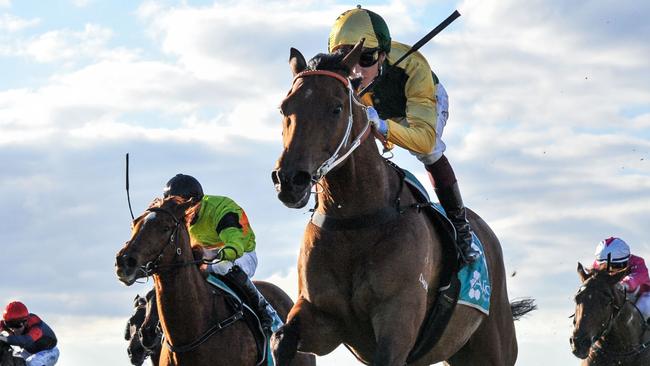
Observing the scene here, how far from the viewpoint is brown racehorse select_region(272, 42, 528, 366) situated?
321 inches

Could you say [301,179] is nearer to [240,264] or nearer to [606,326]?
[240,264]

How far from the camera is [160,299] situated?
455 inches

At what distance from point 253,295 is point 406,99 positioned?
3849 mm

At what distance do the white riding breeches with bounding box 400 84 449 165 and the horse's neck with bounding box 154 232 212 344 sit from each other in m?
2.73

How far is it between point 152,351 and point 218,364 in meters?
1.13

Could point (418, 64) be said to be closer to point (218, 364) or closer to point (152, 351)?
point (218, 364)

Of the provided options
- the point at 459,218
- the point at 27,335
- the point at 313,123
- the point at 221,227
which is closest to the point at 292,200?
the point at 313,123

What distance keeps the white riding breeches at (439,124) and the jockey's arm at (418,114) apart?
25 centimetres

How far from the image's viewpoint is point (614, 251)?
15.4m

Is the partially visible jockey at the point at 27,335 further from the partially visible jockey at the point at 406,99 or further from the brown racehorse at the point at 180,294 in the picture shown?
the partially visible jockey at the point at 406,99

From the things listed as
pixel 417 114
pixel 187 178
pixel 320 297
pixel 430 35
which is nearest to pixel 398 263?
pixel 320 297

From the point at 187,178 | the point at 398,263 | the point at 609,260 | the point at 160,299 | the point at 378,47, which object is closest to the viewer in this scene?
the point at 398,263

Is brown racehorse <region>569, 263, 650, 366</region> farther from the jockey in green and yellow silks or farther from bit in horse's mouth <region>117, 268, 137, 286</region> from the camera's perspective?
bit in horse's mouth <region>117, 268, 137, 286</region>

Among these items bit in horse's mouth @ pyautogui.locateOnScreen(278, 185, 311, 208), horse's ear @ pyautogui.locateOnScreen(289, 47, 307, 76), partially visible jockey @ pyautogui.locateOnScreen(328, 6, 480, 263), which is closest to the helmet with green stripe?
partially visible jockey @ pyautogui.locateOnScreen(328, 6, 480, 263)
